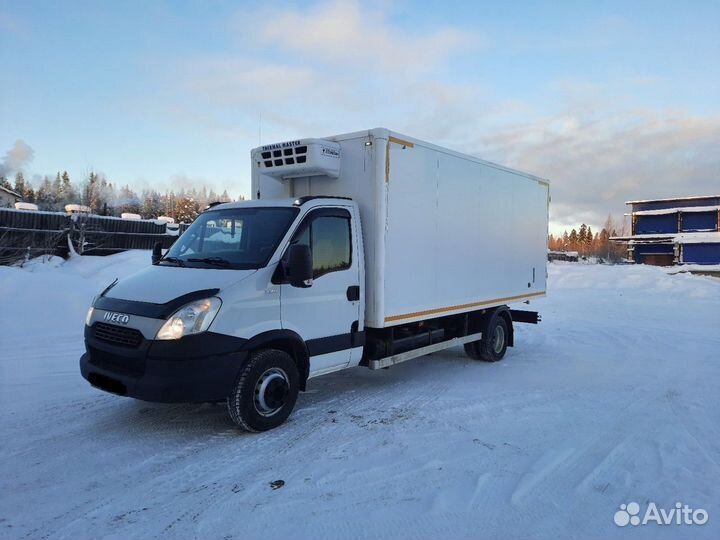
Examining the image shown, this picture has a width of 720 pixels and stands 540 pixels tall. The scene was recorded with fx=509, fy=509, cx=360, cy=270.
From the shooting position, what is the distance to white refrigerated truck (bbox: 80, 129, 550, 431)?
4.88m

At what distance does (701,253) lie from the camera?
47562 mm

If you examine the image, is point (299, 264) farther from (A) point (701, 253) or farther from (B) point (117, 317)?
(A) point (701, 253)

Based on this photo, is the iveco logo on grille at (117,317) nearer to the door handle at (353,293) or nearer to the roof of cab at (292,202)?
the roof of cab at (292,202)

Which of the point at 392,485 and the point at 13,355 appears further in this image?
the point at 13,355

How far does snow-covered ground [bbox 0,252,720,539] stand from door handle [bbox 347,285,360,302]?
135 centimetres

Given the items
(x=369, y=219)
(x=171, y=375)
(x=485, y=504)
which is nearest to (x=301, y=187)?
(x=369, y=219)

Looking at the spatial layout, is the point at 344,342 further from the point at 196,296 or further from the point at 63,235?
the point at 63,235

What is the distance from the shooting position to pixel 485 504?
3.95 meters

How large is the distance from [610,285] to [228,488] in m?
25.3

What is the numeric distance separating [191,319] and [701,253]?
178ft

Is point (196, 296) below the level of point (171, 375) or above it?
above

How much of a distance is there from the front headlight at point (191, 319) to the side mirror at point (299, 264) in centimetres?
82

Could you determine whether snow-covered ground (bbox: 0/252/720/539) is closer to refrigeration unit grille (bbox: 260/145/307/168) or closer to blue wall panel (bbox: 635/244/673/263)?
refrigeration unit grille (bbox: 260/145/307/168)

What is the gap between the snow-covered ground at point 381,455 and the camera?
145 inches
